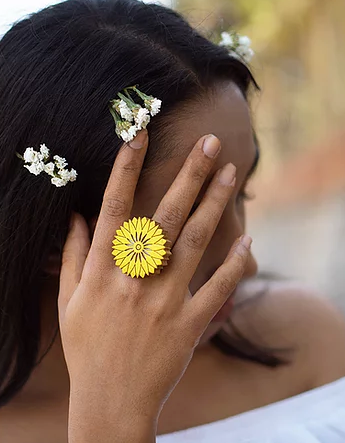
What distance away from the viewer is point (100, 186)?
89 centimetres

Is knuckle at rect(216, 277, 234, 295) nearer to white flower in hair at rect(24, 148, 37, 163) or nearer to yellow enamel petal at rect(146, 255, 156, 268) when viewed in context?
yellow enamel petal at rect(146, 255, 156, 268)

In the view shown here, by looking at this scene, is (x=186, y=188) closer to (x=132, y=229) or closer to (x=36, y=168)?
(x=132, y=229)

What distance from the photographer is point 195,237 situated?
832 mm

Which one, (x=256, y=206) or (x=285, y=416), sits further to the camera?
(x=256, y=206)

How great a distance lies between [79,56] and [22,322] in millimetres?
514

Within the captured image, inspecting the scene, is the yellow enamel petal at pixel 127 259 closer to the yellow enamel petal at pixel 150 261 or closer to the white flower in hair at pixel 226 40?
the yellow enamel petal at pixel 150 261

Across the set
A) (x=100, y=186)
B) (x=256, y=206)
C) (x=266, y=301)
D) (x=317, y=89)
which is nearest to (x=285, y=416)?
(x=266, y=301)

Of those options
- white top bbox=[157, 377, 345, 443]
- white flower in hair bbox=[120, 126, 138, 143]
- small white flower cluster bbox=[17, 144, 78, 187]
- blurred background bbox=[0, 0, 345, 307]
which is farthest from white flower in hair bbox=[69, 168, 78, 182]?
blurred background bbox=[0, 0, 345, 307]

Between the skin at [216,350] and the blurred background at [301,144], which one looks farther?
the blurred background at [301,144]

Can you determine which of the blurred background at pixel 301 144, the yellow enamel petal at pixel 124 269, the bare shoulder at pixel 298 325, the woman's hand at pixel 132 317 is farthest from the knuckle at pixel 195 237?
the blurred background at pixel 301 144

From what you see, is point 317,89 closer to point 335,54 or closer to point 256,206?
point 335,54

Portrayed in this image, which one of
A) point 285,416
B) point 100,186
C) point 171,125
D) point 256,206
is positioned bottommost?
point 256,206

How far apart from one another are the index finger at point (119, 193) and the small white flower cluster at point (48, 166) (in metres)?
0.07

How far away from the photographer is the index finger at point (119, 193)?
82 centimetres
